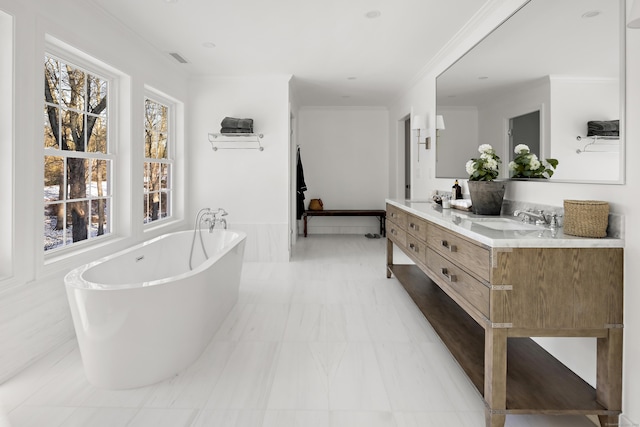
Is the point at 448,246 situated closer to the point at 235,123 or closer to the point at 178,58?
the point at 235,123

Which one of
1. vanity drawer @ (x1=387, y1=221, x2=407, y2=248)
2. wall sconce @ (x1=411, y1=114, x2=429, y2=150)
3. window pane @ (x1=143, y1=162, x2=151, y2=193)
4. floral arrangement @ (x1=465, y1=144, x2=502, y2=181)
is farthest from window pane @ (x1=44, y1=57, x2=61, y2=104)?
wall sconce @ (x1=411, y1=114, x2=429, y2=150)

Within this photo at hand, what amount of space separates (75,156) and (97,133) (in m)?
0.42

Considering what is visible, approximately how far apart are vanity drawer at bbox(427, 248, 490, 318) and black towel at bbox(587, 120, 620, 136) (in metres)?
0.90

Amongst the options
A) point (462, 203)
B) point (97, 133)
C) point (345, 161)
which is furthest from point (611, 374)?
point (345, 161)

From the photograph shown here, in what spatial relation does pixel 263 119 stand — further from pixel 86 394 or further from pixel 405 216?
pixel 86 394

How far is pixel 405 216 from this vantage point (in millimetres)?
3203

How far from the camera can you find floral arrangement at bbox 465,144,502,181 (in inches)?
102

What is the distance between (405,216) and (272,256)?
2.32 metres

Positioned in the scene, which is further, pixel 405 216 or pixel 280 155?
pixel 280 155

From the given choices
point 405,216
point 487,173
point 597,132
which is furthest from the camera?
point 405,216

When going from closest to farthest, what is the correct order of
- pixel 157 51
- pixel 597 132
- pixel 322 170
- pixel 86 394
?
pixel 597 132, pixel 86 394, pixel 157 51, pixel 322 170

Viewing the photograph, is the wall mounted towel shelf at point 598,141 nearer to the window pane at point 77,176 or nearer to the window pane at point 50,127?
the window pane at point 50,127

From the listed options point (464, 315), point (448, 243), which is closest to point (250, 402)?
point (448, 243)

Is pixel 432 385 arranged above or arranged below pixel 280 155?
below
